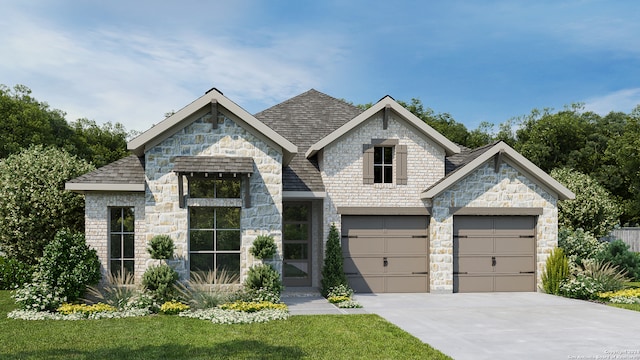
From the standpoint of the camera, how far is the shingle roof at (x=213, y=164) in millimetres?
13852

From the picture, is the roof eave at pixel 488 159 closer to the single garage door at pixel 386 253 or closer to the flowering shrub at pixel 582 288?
the single garage door at pixel 386 253

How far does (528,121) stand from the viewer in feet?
170

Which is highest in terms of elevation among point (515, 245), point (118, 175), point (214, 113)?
point (214, 113)

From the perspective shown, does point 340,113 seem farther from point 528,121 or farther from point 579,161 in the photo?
point 528,121

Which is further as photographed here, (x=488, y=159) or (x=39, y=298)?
(x=488, y=159)

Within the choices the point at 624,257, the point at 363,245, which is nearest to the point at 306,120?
the point at 363,245

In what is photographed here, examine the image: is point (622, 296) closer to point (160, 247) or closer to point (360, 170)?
point (360, 170)

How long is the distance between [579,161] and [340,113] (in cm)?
3253

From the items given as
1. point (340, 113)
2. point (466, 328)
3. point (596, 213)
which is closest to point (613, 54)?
point (596, 213)

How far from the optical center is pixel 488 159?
16.9 m

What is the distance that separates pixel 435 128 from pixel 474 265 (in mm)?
29224

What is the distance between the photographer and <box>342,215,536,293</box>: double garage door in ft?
55.9

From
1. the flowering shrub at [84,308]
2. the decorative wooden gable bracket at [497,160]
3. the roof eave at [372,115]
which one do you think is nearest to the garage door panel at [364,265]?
the roof eave at [372,115]

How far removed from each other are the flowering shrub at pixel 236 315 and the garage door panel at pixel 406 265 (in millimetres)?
5125
